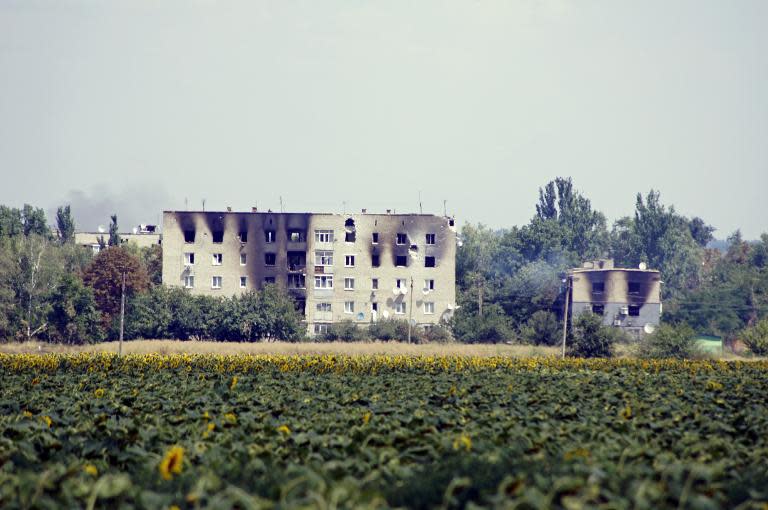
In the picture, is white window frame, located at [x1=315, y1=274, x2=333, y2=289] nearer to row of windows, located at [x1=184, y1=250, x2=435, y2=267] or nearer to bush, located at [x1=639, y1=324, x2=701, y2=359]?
row of windows, located at [x1=184, y1=250, x2=435, y2=267]

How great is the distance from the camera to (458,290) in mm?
→ 98000

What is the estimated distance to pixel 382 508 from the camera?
810 cm

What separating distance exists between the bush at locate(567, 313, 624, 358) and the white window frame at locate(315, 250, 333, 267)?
26.9 m

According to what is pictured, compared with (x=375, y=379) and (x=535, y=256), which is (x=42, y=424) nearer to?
(x=375, y=379)

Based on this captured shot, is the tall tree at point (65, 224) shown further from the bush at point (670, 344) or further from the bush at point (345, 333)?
the bush at point (670, 344)

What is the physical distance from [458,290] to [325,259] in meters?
16.5

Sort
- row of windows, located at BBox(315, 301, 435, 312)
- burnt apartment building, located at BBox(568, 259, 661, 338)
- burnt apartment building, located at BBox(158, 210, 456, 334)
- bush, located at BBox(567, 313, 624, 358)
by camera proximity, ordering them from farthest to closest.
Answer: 1. burnt apartment building, located at BBox(568, 259, 661, 338)
2. burnt apartment building, located at BBox(158, 210, 456, 334)
3. row of windows, located at BBox(315, 301, 435, 312)
4. bush, located at BBox(567, 313, 624, 358)

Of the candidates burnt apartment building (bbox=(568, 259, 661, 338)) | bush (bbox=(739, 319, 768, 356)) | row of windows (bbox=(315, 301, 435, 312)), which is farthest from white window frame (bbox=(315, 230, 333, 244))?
bush (bbox=(739, 319, 768, 356))

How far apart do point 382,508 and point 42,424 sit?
324 inches

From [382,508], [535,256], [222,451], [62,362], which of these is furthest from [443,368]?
[535,256]

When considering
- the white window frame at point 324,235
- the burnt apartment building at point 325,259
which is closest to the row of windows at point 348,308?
the burnt apartment building at point 325,259

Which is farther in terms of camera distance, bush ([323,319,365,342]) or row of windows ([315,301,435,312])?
row of windows ([315,301,435,312])

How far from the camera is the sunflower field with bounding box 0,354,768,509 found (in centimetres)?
868

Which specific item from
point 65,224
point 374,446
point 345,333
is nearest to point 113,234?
point 65,224
